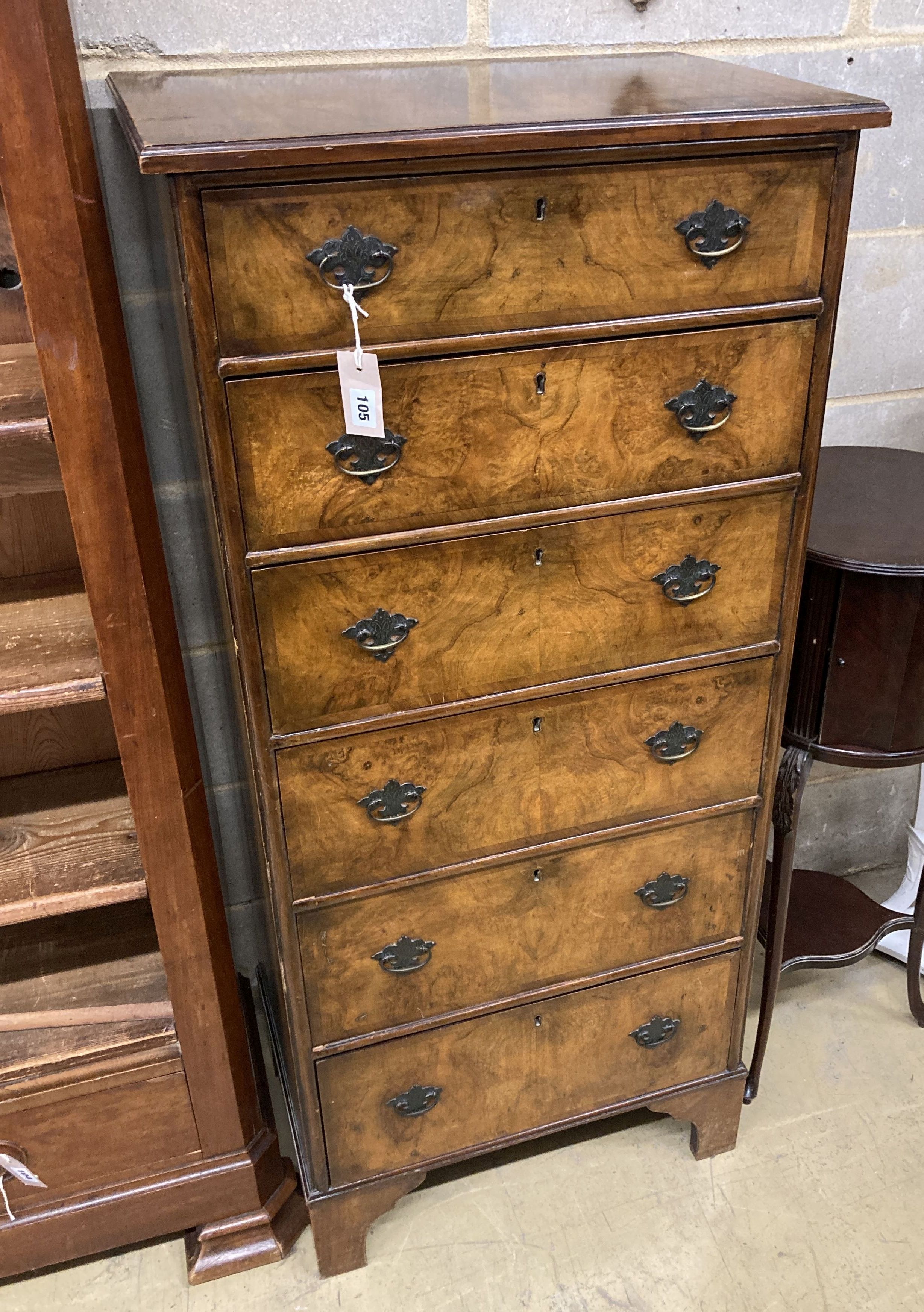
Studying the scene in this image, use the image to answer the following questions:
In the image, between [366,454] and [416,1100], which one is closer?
[366,454]

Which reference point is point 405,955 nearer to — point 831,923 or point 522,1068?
point 522,1068

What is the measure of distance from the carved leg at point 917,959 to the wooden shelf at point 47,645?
137 cm

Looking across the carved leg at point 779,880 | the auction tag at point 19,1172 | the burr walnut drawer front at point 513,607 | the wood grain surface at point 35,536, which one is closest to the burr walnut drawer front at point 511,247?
the burr walnut drawer front at point 513,607

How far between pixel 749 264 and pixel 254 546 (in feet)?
1.82

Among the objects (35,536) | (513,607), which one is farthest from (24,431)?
(513,607)

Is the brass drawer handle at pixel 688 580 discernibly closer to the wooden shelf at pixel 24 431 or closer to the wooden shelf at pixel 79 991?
the wooden shelf at pixel 24 431

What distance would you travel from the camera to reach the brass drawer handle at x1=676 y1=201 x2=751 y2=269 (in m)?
1.02

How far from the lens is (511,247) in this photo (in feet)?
3.26

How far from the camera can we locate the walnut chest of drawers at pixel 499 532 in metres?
0.96

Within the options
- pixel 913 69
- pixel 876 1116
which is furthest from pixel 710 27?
pixel 876 1116

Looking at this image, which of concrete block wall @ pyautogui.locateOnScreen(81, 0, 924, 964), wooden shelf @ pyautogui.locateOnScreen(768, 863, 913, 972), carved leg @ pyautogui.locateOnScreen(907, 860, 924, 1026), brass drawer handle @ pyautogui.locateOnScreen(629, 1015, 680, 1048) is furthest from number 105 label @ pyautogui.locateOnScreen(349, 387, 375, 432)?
carved leg @ pyautogui.locateOnScreen(907, 860, 924, 1026)

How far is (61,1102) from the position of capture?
139 cm

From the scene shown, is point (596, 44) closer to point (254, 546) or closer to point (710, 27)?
point (710, 27)

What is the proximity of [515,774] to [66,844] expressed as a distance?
58 centimetres
